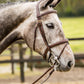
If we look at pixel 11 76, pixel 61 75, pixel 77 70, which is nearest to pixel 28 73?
pixel 11 76

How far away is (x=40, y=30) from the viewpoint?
2.53m

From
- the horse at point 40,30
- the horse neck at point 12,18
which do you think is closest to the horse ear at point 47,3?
the horse at point 40,30

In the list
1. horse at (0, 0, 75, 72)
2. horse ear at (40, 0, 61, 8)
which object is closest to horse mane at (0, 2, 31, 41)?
horse at (0, 0, 75, 72)

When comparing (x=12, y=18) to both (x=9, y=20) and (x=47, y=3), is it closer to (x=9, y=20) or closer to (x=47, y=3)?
(x=9, y=20)

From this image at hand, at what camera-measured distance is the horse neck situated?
262 centimetres

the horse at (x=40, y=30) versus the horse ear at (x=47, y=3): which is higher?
the horse ear at (x=47, y=3)

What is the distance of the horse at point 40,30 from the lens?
96.9 inches

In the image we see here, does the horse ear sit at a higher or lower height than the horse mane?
higher

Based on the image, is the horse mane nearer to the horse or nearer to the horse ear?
the horse

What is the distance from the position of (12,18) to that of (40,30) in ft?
1.20

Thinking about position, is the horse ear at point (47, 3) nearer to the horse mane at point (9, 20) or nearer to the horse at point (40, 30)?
the horse at point (40, 30)

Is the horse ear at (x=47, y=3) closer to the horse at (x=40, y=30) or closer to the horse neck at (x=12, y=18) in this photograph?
the horse at (x=40, y=30)

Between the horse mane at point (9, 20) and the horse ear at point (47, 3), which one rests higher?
the horse ear at point (47, 3)

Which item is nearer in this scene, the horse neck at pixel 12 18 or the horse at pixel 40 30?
the horse at pixel 40 30
